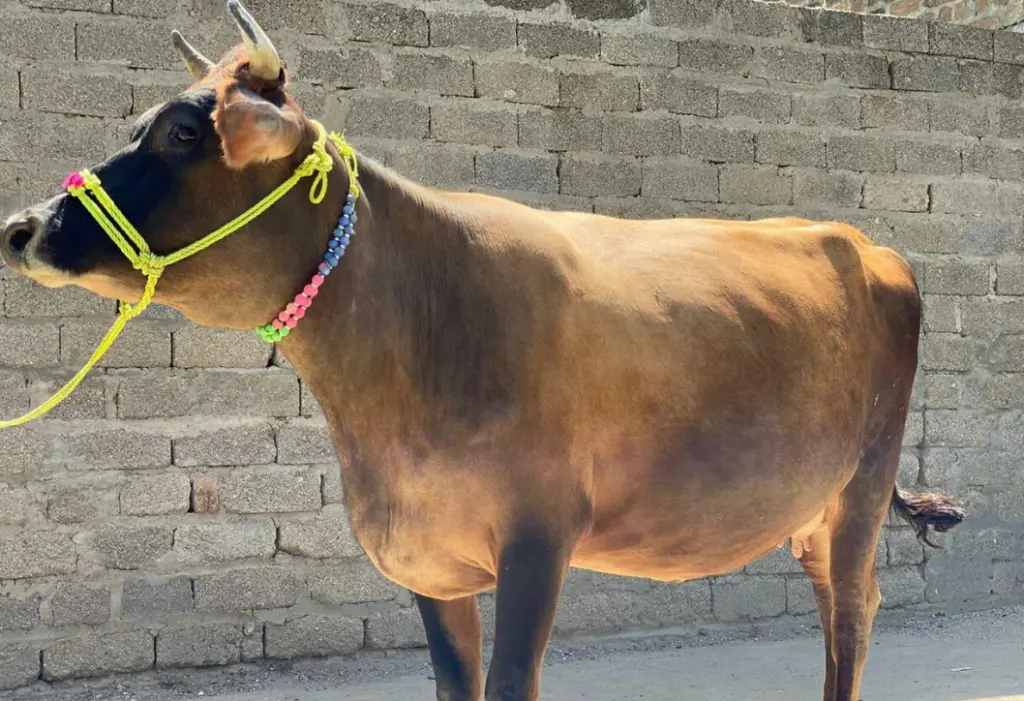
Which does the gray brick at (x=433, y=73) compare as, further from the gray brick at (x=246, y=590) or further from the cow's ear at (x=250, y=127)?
the cow's ear at (x=250, y=127)

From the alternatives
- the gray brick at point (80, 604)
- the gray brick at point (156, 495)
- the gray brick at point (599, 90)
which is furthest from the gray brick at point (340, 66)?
the gray brick at point (80, 604)

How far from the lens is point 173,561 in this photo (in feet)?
17.8

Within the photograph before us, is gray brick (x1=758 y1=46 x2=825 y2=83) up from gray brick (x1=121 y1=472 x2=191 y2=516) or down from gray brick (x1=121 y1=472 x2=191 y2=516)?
up

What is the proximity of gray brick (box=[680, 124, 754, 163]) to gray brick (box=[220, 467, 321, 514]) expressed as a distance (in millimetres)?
2549

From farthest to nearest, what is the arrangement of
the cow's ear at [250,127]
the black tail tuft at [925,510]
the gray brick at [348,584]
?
the gray brick at [348,584] < the black tail tuft at [925,510] < the cow's ear at [250,127]

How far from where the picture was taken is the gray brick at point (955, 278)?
272 inches

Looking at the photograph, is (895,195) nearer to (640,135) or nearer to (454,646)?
(640,135)

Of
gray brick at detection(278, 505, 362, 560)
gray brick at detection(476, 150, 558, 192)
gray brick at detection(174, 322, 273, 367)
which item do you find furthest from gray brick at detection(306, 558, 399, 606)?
gray brick at detection(476, 150, 558, 192)

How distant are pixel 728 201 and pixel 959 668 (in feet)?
8.33

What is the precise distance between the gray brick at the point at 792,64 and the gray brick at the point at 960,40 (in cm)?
74

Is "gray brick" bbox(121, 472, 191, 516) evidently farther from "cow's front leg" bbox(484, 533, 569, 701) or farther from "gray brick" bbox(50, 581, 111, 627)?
"cow's front leg" bbox(484, 533, 569, 701)

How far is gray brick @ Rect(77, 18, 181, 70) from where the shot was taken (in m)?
5.37

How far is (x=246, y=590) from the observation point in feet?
18.1

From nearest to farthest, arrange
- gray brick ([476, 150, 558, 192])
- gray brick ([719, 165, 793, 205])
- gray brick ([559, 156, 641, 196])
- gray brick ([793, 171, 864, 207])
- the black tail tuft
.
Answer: the black tail tuft < gray brick ([476, 150, 558, 192]) < gray brick ([559, 156, 641, 196]) < gray brick ([719, 165, 793, 205]) < gray brick ([793, 171, 864, 207])
